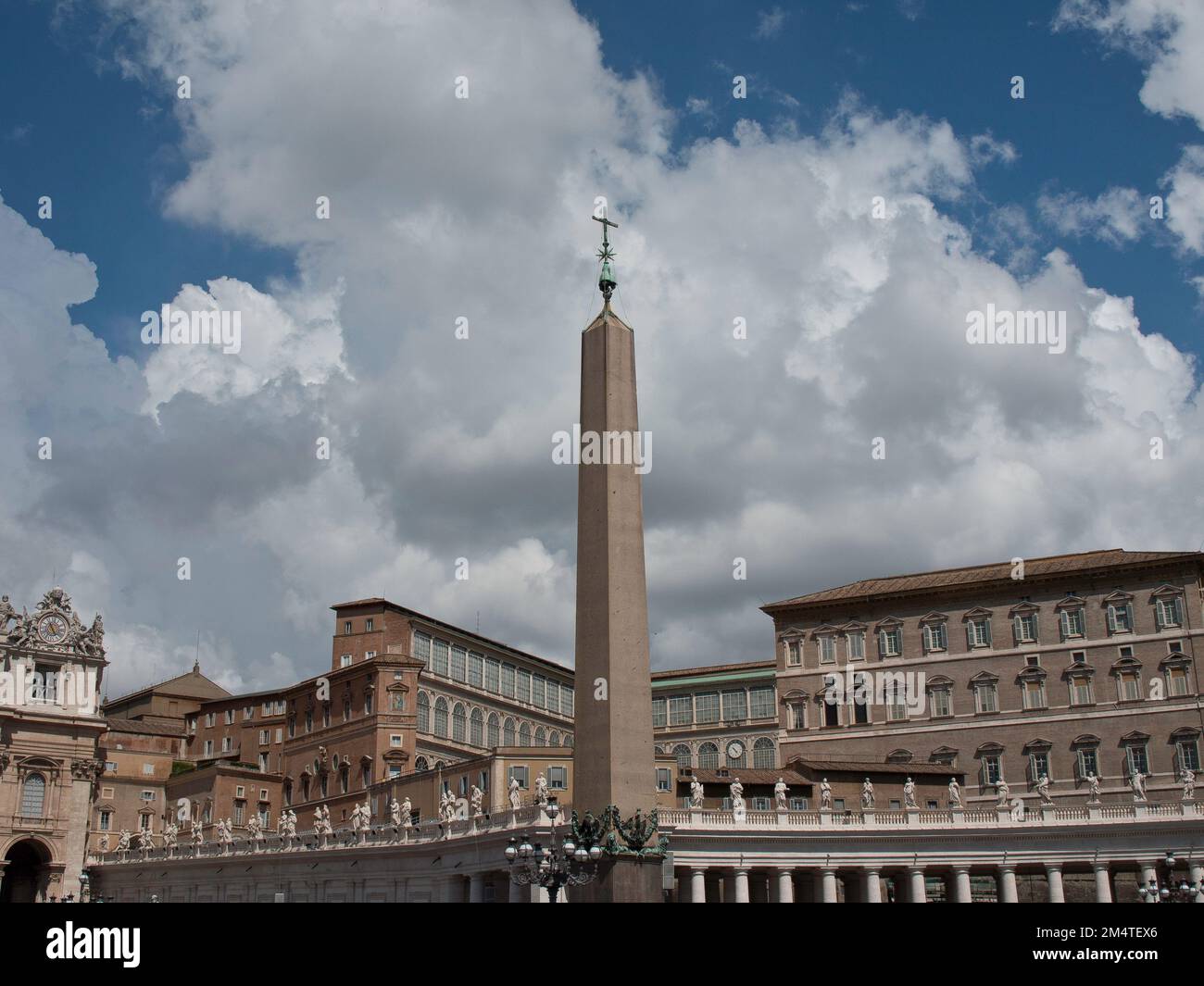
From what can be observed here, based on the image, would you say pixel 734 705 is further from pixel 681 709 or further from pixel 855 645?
pixel 855 645

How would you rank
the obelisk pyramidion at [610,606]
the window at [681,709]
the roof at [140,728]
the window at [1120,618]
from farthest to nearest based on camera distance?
the roof at [140,728]
the window at [681,709]
the window at [1120,618]
the obelisk pyramidion at [610,606]

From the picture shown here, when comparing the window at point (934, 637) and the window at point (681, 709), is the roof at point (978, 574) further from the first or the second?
the window at point (681, 709)

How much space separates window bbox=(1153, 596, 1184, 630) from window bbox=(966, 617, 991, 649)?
8.95 meters

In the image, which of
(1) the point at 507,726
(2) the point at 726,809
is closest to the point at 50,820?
(1) the point at 507,726

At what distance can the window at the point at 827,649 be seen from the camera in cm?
7925

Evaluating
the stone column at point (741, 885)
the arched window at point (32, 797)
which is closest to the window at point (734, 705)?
the stone column at point (741, 885)

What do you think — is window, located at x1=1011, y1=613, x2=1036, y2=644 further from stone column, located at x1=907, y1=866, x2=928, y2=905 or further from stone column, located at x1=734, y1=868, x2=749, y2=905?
stone column, located at x1=734, y1=868, x2=749, y2=905

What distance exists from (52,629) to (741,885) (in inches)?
2197

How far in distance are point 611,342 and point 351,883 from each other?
3241 centimetres

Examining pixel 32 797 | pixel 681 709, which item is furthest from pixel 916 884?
pixel 32 797

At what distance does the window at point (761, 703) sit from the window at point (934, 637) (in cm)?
1401

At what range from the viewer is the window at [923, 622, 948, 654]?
76.4m

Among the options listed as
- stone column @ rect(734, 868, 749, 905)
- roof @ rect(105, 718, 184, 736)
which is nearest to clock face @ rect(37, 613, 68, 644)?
roof @ rect(105, 718, 184, 736)
